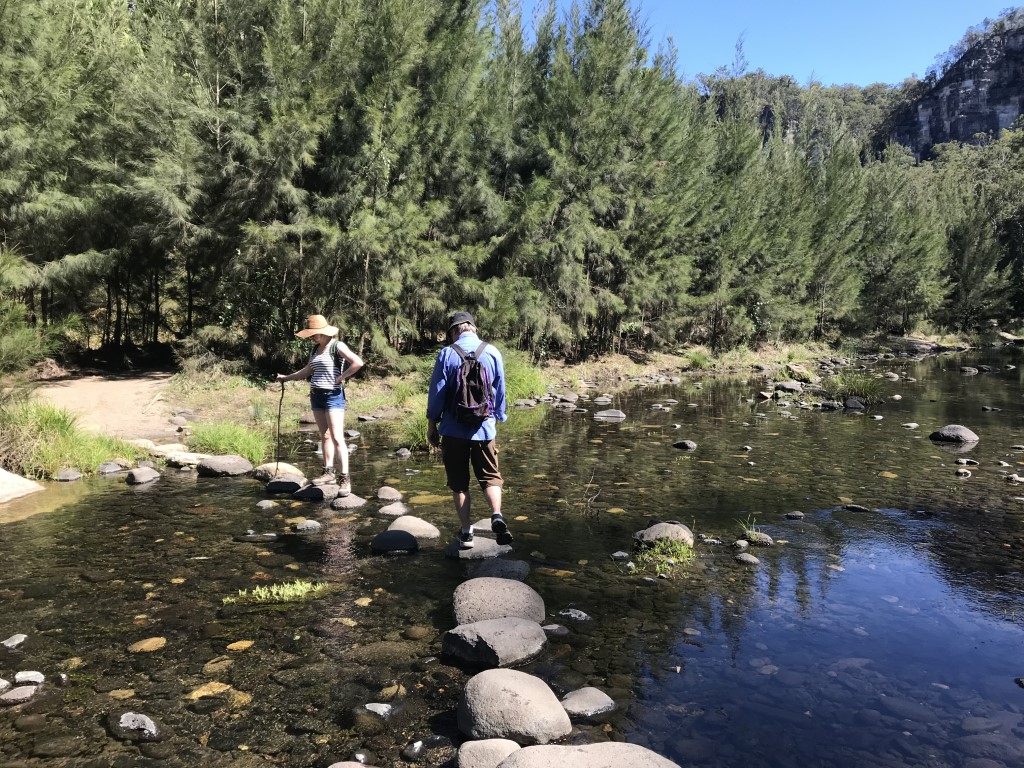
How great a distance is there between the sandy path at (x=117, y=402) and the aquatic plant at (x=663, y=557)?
357 inches

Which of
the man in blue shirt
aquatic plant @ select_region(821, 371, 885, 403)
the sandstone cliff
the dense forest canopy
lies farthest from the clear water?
the sandstone cliff

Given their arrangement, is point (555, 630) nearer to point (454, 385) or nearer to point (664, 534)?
point (664, 534)

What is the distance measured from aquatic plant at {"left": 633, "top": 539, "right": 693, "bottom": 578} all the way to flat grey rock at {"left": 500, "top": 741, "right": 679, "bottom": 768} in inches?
107

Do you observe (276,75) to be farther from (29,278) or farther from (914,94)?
(914,94)

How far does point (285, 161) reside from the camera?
1608cm

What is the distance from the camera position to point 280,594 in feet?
16.5

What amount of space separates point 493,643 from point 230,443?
7.55 m

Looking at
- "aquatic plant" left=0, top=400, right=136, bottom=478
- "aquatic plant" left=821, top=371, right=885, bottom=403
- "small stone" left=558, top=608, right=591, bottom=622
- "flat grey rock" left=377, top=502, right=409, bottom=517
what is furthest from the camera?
"aquatic plant" left=821, top=371, right=885, bottom=403

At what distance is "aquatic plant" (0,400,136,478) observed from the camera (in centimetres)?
845

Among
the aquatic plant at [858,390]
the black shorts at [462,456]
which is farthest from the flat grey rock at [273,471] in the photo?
the aquatic plant at [858,390]

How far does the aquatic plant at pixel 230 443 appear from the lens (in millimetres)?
10133

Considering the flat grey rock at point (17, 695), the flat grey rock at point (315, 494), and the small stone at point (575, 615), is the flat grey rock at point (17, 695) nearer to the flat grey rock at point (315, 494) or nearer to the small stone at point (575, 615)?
the small stone at point (575, 615)

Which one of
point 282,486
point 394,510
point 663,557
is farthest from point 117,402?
point 663,557

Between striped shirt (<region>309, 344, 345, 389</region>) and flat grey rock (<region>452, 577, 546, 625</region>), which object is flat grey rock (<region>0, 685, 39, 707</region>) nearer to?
flat grey rock (<region>452, 577, 546, 625</region>)
